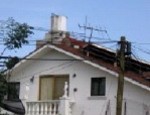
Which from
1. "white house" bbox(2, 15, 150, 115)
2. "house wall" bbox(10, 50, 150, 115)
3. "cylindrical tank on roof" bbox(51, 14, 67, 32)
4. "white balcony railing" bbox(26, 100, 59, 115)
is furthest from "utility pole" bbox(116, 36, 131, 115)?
"cylindrical tank on roof" bbox(51, 14, 67, 32)

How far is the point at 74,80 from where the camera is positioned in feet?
109

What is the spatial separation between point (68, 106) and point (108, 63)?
2.99 m

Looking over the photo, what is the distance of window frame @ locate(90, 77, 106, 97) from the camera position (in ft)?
105

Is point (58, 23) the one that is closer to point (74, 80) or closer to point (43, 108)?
point (74, 80)

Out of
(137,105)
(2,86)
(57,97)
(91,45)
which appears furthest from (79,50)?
(2,86)

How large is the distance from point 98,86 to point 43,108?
3.13m

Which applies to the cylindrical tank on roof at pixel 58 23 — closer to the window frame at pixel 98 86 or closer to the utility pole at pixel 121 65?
the window frame at pixel 98 86

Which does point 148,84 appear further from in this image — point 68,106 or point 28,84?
point 28,84

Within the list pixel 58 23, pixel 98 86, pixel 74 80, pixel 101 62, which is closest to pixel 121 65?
pixel 101 62

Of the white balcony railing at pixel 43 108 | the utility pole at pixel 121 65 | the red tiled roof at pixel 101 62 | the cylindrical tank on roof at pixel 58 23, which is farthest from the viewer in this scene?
the cylindrical tank on roof at pixel 58 23

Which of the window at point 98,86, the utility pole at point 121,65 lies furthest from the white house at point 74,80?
the utility pole at point 121,65

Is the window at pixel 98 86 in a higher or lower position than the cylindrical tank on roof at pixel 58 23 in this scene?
lower

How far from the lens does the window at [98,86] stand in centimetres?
3194

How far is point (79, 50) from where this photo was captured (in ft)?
109
